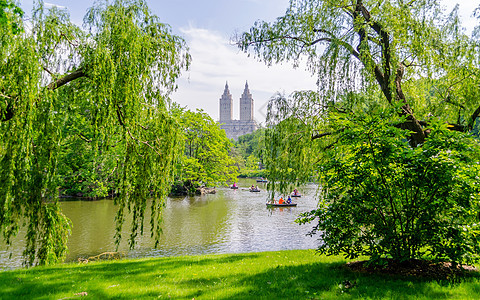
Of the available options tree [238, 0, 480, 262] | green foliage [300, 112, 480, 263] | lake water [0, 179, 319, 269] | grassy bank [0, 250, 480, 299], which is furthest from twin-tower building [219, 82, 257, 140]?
green foliage [300, 112, 480, 263]

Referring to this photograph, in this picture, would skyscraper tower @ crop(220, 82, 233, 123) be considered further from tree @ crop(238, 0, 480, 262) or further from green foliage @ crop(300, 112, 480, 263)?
green foliage @ crop(300, 112, 480, 263)

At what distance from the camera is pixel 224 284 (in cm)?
544

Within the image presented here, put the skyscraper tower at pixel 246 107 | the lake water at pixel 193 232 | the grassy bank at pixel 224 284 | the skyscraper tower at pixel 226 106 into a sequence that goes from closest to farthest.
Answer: the grassy bank at pixel 224 284, the lake water at pixel 193 232, the skyscraper tower at pixel 246 107, the skyscraper tower at pixel 226 106

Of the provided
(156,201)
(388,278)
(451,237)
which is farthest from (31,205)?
(451,237)

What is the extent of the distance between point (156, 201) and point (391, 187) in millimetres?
4962

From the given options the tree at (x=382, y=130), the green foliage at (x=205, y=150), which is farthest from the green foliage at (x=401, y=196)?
the green foliage at (x=205, y=150)

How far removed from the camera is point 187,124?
97.7ft

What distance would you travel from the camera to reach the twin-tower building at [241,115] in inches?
6796

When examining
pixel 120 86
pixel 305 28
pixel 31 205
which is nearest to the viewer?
pixel 31 205

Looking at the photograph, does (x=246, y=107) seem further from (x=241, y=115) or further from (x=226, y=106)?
(x=226, y=106)

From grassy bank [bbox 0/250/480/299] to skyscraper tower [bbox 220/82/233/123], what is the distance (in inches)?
7043

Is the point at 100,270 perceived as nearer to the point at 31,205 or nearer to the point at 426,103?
the point at 31,205

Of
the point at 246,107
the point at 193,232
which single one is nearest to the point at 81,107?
the point at 193,232

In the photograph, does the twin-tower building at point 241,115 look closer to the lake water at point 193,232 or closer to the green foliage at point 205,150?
the green foliage at point 205,150
